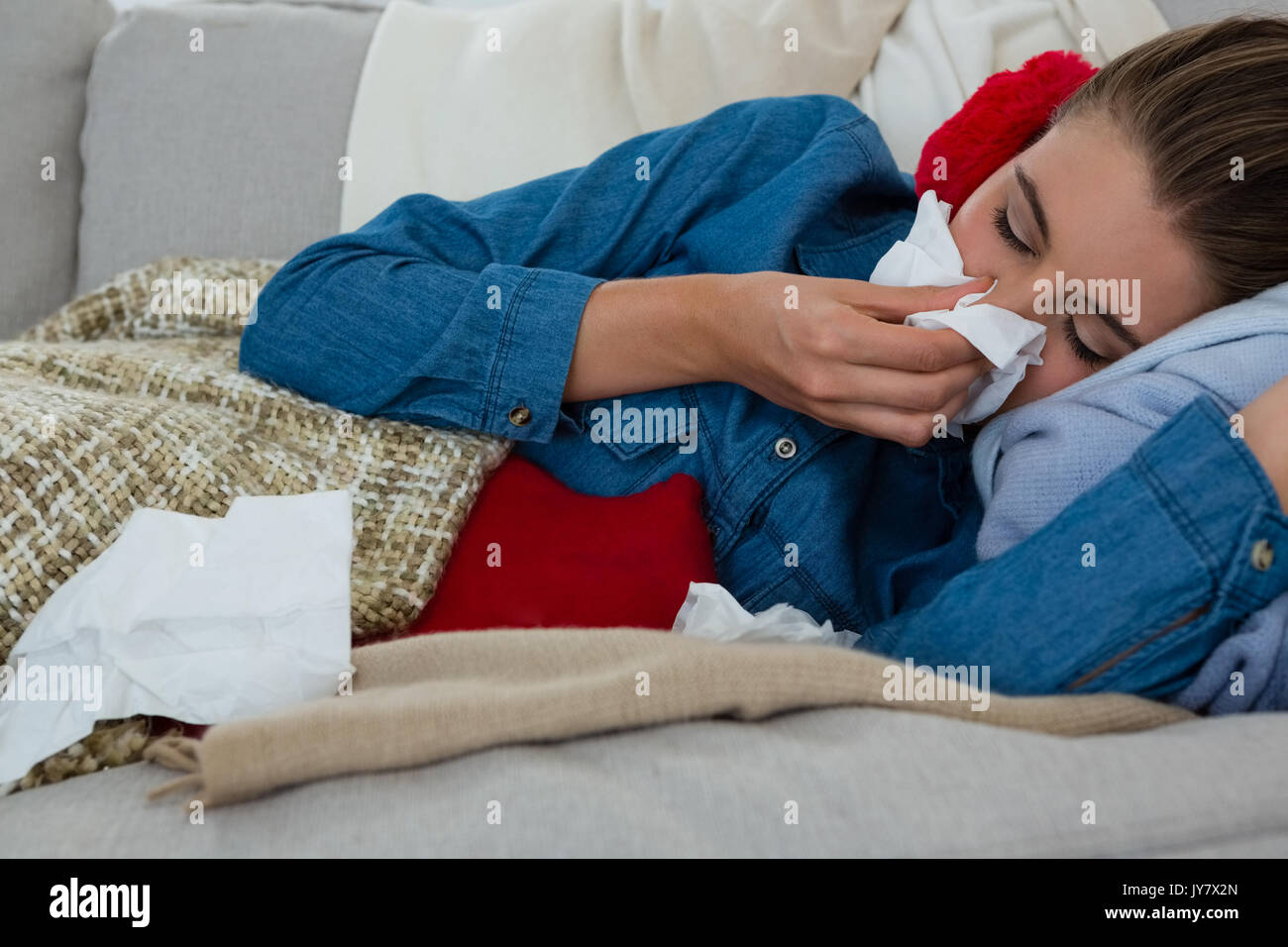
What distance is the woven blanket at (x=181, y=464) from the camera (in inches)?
33.5

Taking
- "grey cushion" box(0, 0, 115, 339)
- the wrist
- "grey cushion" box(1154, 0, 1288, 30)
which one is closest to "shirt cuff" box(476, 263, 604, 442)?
the wrist

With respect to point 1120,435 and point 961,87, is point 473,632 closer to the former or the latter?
point 1120,435

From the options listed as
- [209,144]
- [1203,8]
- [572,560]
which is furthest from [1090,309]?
[209,144]

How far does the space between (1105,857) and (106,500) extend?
84cm

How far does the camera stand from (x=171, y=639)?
2.72ft

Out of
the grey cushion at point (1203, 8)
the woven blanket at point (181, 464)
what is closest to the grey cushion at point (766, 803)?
the woven blanket at point (181, 464)

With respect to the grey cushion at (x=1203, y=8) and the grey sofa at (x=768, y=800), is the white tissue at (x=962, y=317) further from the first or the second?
the grey cushion at (x=1203, y=8)

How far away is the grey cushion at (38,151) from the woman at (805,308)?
2.10 feet

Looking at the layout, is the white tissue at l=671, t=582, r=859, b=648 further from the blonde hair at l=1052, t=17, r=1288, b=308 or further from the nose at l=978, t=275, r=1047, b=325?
the blonde hair at l=1052, t=17, r=1288, b=308

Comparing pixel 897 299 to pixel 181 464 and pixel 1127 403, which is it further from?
pixel 181 464

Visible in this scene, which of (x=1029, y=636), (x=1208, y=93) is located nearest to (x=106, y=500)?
(x=1029, y=636)

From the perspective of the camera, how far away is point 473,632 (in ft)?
2.64

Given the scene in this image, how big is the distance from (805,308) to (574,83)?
0.74 m
